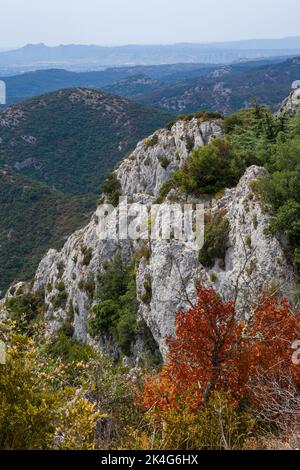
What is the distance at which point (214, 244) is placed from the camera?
1961cm

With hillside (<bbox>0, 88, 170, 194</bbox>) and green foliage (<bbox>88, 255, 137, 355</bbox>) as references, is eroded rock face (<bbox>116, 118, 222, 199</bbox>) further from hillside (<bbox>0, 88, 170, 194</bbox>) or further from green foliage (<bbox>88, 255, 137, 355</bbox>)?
hillside (<bbox>0, 88, 170, 194</bbox>)

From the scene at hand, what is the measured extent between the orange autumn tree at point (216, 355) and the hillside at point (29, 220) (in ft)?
203

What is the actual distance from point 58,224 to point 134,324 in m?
72.6

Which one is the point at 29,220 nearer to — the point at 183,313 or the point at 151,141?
the point at 151,141

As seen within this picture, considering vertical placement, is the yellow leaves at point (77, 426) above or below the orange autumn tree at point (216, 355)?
above

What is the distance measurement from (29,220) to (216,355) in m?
88.1

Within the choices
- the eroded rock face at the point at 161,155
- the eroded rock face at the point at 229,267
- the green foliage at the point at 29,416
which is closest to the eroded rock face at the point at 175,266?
the eroded rock face at the point at 229,267

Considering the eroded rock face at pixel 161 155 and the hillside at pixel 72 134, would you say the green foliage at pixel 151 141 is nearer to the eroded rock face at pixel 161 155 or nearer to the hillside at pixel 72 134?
the eroded rock face at pixel 161 155

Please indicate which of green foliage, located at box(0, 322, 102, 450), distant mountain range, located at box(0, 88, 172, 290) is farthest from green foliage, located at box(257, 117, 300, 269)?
distant mountain range, located at box(0, 88, 172, 290)

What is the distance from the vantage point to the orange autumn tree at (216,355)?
36.2 feet

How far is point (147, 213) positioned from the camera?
26.5 metres

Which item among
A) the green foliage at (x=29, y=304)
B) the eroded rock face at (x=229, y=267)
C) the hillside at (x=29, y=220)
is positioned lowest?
the hillside at (x=29, y=220)

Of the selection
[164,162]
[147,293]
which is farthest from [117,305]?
[164,162]
